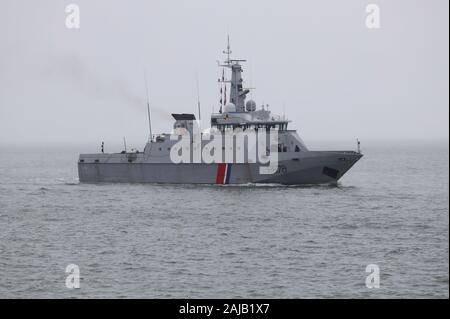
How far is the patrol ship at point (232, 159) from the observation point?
48.8 meters

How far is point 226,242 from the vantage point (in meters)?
31.4

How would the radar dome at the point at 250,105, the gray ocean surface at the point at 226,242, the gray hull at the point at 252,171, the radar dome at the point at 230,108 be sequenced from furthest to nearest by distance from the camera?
the radar dome at the point at 250,105
the radar dome at the point at 230,108
the gray hull at the point at 252,171
the gray ocean surface at the point at 226,242

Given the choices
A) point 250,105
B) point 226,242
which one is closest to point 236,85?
point 250,105

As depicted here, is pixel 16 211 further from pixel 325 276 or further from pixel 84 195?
pixel 325 276

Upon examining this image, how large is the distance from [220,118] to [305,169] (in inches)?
282

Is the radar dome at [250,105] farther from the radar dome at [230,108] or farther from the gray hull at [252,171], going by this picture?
the gray hull at [252,171]

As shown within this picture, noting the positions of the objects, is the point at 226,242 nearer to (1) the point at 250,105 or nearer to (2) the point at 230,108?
(2) the point at 230,108

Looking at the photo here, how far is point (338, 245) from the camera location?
30.5 m

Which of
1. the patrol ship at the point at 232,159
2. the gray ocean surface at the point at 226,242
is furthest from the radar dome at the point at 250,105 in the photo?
the gray ocean surface at the point at 226,242

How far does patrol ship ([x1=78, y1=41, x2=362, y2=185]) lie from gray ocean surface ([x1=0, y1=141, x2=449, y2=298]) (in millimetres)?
1070

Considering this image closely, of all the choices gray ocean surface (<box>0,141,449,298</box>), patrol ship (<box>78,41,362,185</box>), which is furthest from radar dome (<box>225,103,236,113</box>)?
gray ocean surface (<box>0,141,449,298</box>)

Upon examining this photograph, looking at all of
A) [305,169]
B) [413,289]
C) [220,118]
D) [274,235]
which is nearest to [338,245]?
[274,235]

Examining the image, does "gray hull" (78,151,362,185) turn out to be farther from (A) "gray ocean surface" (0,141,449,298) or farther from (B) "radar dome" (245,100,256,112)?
(B) "radar dome" (245,100,256,112)

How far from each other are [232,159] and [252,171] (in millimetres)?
1546
